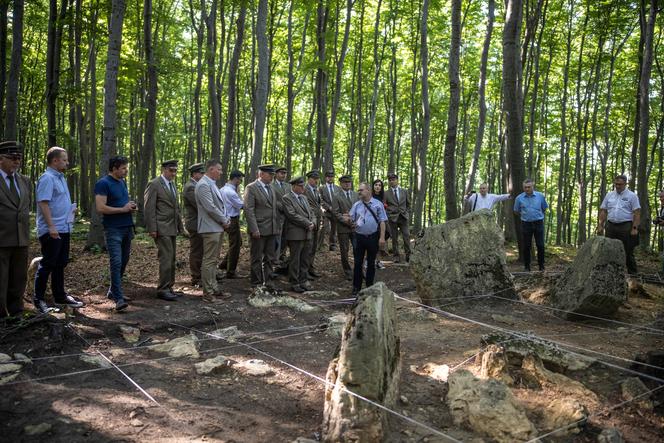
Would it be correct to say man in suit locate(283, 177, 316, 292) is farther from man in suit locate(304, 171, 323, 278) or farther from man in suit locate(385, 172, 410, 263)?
man in suit locate(385, 172, 410, 263)

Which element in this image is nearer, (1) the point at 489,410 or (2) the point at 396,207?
(1) the point at 489,410

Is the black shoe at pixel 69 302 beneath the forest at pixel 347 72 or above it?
beneath

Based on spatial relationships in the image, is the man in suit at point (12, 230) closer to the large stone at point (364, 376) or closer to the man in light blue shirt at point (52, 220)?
the man in light blue shirt at point (52, 220)

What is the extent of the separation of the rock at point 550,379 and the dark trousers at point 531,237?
19.4ft

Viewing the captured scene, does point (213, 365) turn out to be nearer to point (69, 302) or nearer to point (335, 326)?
point (335, 326)

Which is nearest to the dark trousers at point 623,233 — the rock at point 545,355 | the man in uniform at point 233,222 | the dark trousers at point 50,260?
the rock at point 545,355

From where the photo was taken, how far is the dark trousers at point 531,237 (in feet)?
31.3

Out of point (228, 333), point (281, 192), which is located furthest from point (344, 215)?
point (228, 333)

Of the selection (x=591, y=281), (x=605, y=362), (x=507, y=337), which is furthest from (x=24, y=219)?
(x=591, y=281)

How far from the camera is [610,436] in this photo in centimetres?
321

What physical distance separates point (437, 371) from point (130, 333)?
11.6ft

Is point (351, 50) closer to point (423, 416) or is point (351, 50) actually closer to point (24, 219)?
point (24, 219)

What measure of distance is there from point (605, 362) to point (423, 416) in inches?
89.2

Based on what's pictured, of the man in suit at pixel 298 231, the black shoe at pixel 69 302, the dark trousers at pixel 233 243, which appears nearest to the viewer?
the black shoe at pixel 69 302
